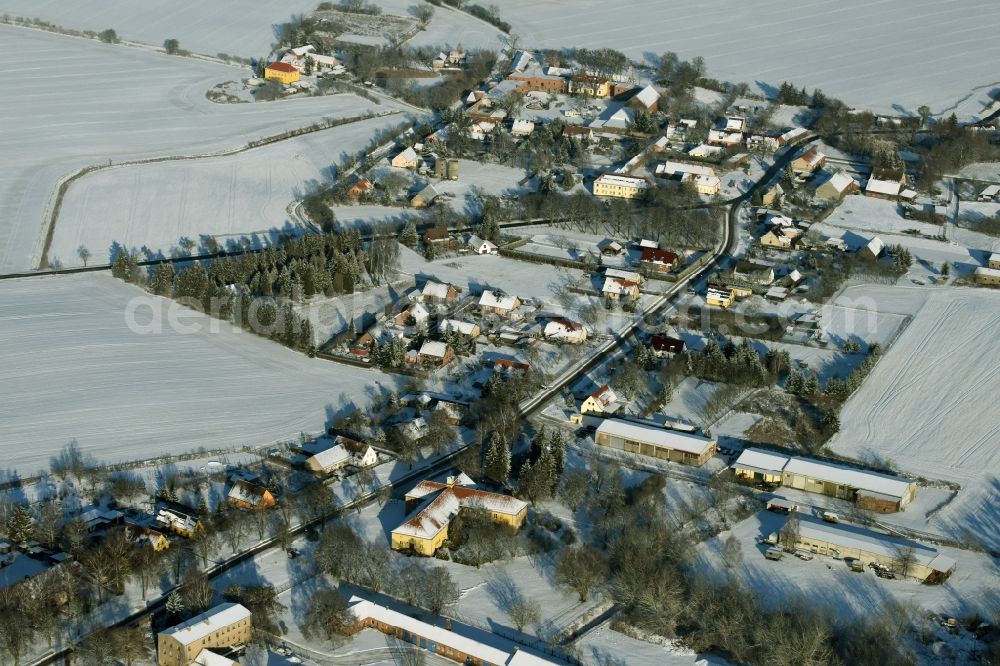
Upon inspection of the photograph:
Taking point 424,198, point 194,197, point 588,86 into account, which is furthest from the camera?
point 588,86

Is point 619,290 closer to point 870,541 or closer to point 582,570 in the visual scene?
point 870,541

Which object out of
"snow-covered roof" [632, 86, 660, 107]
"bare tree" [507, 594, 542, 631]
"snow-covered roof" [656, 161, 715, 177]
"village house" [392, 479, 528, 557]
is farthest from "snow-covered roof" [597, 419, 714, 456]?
"snow-covered roof" [632, 86, 660, 107]

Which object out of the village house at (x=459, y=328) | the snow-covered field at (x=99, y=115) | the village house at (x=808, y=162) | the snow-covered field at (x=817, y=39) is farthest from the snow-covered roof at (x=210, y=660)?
the snow-covered field at (x=817, y=39)

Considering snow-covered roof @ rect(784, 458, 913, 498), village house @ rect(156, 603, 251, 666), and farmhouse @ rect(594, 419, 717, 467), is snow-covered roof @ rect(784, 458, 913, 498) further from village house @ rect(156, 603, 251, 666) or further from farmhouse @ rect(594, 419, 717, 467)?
village house @ rect(156, 603, 251, 666)

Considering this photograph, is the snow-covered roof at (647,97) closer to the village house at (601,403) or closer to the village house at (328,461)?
the village house at (601,403)

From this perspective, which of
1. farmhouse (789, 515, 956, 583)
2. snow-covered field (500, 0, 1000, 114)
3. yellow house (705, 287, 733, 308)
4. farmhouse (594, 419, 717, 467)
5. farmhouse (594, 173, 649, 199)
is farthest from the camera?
snow-covered field (500, 0, 1000, 114)

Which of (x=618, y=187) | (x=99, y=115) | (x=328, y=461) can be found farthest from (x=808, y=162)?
(x=99, y=115)
